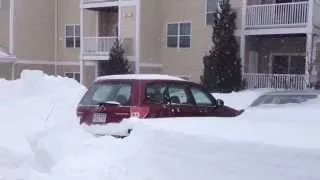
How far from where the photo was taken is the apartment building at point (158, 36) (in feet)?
82.3

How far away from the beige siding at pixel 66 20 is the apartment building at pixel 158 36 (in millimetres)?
60

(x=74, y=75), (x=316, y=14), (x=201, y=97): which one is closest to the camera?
(x=201, y=97)

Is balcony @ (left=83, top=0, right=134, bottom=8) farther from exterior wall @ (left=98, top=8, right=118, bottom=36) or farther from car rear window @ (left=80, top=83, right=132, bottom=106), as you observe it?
car rear window @ (left=80, top=83, right=132, bottom=106)

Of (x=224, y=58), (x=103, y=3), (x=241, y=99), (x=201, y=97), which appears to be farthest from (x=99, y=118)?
(x=103, y=3)

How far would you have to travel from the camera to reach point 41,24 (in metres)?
37.9

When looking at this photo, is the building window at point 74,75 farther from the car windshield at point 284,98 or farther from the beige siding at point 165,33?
the car windshield at point 284,98

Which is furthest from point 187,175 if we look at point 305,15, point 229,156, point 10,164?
point 305,15

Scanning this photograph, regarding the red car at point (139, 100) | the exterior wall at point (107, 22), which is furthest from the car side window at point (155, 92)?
the exterior wall at point (107, 22)

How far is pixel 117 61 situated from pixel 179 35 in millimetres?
3288

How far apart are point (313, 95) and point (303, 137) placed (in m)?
7.51

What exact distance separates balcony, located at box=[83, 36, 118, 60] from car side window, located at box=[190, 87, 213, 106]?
19532mm

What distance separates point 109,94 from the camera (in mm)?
11164

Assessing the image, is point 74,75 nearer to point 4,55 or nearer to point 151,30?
point 4,55

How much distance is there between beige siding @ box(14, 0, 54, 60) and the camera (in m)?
37.2
